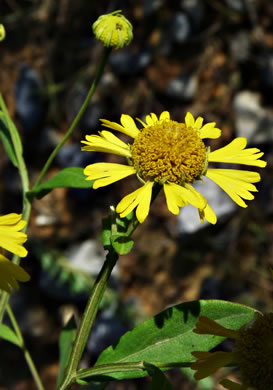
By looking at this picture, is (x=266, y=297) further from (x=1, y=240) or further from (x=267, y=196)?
(x=1, y=240)

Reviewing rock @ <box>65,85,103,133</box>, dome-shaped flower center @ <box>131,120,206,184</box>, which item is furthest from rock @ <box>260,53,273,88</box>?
dome-shaped flower center @ <box>131,120,206,184</box>

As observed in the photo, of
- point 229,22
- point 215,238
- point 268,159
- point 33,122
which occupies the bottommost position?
point 215,238

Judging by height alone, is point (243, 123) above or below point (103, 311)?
above

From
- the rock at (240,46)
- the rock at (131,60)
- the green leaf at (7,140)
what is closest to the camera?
the green leaf at (7,140)

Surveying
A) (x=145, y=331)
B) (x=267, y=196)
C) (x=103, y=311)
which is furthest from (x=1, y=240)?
(x=267, y=196)

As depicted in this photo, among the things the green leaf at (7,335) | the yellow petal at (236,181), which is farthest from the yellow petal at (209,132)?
the green leaf at (7,335)

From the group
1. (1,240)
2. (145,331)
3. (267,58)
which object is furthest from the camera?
(267,58)

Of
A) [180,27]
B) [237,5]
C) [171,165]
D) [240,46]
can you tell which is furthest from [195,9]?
[171,165]

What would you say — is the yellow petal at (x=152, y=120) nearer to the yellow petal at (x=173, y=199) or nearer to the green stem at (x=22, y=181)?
the yellow petal at (x=173, y=199)

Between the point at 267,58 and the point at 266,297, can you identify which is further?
the point at 267,58
